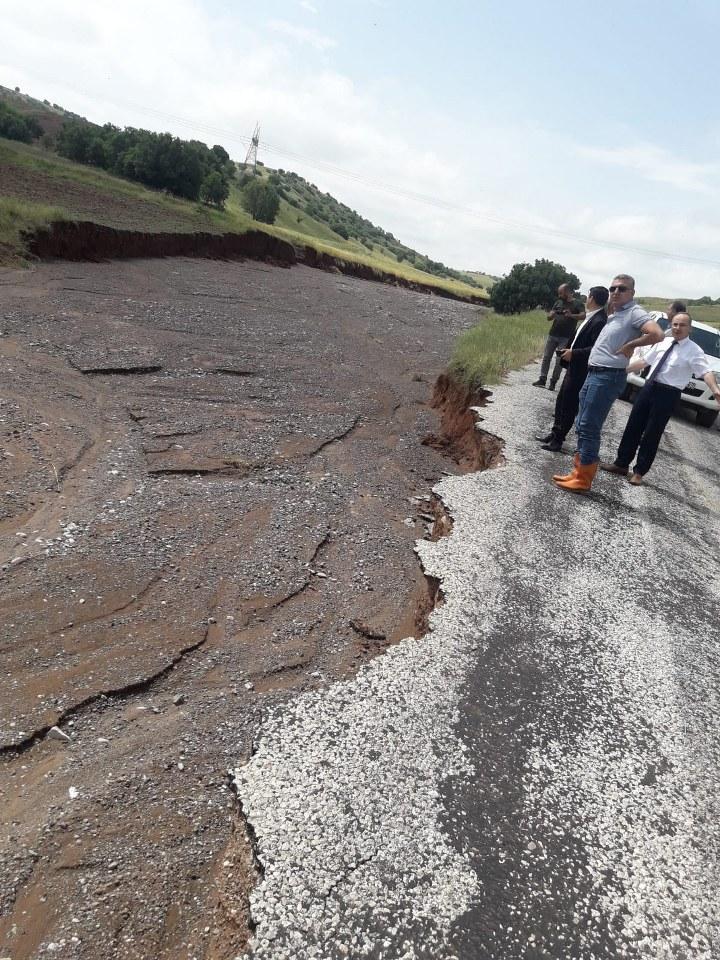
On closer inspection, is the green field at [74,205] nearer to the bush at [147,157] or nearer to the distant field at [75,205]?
the distant field at [75,205]

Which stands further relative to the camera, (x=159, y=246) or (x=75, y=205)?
(x=159, y=246)

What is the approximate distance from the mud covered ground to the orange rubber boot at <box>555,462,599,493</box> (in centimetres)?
139

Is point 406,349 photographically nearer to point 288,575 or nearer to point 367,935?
point 288,575

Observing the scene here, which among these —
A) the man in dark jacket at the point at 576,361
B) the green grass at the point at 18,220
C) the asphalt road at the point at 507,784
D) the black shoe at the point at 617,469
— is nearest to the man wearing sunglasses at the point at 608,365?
the man in dark jacket at the point at 576,361

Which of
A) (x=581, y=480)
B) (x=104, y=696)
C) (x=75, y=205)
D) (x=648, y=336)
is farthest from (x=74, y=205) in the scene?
(x=104, y=696)

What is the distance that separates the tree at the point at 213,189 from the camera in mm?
36862

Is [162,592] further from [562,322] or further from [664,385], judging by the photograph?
[562,322]

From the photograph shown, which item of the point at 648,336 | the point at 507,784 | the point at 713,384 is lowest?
the point at 507,784

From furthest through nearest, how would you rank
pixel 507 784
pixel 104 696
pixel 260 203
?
1. pixel 260 203
2. pixel 104 696
3. pixel 507 784

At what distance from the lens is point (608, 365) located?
215 inches

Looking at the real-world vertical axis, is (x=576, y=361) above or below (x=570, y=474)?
above

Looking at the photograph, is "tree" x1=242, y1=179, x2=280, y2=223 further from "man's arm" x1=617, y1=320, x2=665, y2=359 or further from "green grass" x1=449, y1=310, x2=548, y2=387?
"man's arm" x1=617, y1=320, x2=665, y2=359

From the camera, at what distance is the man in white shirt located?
607 cm

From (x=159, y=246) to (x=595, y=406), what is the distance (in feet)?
55.7
